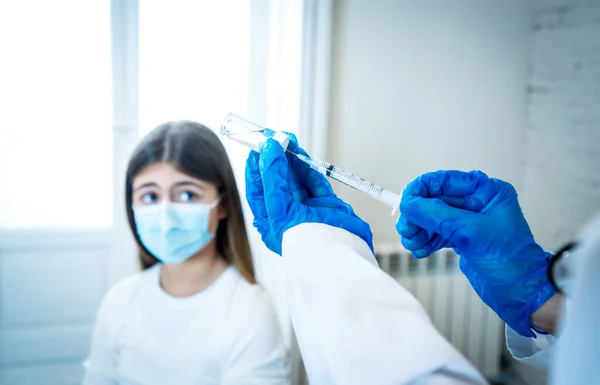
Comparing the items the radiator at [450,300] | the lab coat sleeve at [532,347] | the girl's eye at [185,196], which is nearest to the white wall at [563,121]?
the radiator at [450,300]

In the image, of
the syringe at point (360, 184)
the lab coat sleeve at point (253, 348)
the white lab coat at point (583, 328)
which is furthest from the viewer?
the lab coat sleeve at point (253, 348)

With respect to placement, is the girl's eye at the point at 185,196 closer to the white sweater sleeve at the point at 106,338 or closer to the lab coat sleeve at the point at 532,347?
the white sweater sleeve at the point at 106,338

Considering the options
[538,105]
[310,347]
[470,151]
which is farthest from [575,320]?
[538,105]

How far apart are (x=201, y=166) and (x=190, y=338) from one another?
0.41 meters

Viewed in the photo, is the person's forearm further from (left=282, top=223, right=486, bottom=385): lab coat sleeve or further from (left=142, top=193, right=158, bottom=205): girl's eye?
(left=142, top=193, right=158, bottom=205): girl's eye

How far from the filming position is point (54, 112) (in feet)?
4.35

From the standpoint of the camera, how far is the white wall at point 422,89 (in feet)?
5.32

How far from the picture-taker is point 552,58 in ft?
5.78

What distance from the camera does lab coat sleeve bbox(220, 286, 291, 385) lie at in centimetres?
123

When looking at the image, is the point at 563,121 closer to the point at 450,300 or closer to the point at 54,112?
the point at 450,300

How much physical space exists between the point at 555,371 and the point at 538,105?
1.53 m

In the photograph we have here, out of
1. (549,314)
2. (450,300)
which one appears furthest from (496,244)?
(450,300)

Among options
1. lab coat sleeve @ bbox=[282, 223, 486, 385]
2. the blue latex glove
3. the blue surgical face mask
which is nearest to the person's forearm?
the blue latex glove

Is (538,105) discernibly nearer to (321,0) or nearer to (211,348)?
(321,0)
